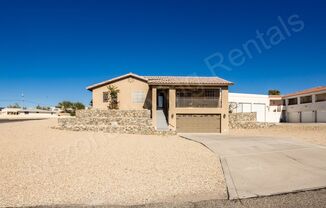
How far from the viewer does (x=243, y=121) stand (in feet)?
98.8

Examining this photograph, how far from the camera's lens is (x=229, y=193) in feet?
22.5

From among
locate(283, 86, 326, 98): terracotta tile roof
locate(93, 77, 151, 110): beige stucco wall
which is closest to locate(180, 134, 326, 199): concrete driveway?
locate(93, 77, 151, 110): beige stucco wall

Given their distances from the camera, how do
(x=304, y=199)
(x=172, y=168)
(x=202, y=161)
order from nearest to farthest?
(x=304, y=199), (x=172, y=168), (x=202, y=161)

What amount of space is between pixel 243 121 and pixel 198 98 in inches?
242

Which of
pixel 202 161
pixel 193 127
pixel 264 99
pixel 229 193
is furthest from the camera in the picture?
pixel 264 99

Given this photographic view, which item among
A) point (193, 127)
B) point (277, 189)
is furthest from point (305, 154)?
point (193, 127)

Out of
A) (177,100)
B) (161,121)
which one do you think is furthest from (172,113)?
(177,100)

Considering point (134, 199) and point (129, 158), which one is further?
point (129, 158)

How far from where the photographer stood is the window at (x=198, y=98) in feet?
90.9

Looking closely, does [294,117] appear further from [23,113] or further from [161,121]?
[23,113]

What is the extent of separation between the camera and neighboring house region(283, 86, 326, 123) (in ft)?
133

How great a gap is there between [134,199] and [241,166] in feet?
16.4

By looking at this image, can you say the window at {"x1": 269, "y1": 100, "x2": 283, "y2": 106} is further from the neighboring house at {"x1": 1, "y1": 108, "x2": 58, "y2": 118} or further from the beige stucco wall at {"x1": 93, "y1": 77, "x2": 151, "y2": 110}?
the neighboring house at {"x1": 1, "y1": 108, "x2": 58, "y2": 118}

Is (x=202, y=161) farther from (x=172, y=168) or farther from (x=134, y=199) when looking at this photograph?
(x=134, y=199)
